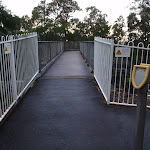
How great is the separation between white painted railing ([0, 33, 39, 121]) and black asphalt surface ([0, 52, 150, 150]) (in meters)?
0.34

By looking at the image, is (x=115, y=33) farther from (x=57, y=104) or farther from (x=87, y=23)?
(x=57, y=104)

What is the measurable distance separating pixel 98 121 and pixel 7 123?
→ 1.93 meters

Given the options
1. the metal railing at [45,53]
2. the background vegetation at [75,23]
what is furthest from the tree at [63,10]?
the metal railing at [45,53]

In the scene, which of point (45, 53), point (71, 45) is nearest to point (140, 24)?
point (71, 45)

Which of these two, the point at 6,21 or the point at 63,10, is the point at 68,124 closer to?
the point at 6,21

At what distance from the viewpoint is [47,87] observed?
698cm

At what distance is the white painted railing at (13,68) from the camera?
4.23 m

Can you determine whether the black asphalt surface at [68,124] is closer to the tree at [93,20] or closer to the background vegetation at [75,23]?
the background vegetation at [75,23]

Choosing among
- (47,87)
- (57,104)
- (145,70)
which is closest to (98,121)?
(57,104)

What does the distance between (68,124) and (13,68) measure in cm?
199

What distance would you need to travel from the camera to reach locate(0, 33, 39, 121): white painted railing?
4234 millimetres

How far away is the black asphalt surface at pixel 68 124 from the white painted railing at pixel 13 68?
34 centimetres

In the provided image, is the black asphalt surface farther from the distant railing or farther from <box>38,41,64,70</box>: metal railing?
the distant railing

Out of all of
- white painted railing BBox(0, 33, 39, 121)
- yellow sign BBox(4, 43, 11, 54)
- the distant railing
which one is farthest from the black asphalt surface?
the distant railing
